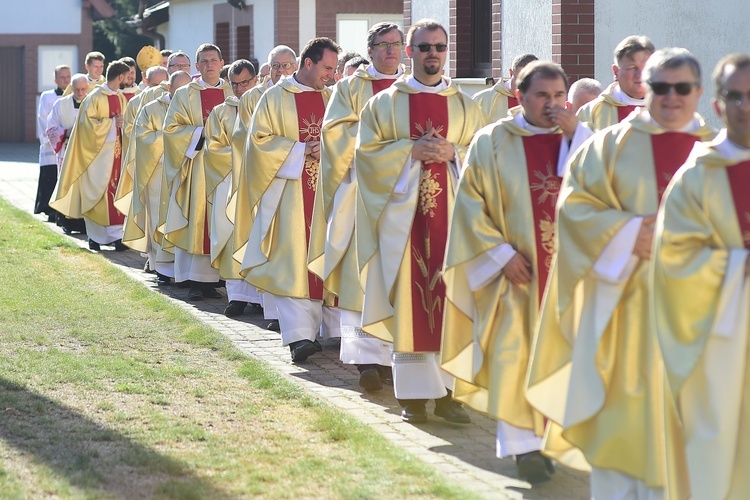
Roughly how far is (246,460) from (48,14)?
115ft

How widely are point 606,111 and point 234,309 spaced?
13.4 feet

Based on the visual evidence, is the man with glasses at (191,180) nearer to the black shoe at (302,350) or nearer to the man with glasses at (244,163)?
the man with glasses at (244,163)

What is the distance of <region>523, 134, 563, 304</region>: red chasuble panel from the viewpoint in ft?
19.3

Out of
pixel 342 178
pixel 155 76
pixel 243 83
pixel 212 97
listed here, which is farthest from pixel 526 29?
pixel 155 76

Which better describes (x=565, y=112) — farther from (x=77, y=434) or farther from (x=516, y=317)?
(x=77, y=434)

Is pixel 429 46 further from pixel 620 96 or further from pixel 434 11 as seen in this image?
pixel 434 11

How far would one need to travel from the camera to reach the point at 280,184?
9.30 meters

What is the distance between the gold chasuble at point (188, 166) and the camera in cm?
1207

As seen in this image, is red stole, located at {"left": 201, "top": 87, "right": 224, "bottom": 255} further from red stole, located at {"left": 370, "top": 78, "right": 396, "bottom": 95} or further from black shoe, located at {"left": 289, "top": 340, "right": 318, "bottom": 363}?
red stole, located at {"left": 370, "top": 78, "right": 396, "bottom": 95}

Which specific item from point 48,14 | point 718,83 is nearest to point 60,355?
point 718,83

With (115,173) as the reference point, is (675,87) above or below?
above

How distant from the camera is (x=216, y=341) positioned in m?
9.44

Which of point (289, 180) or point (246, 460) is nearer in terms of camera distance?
point (246, 460)

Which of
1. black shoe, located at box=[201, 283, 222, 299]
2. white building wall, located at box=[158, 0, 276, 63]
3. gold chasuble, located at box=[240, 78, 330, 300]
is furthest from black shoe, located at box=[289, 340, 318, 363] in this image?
white building wall, located at box=[158, 0, 276, 63]
